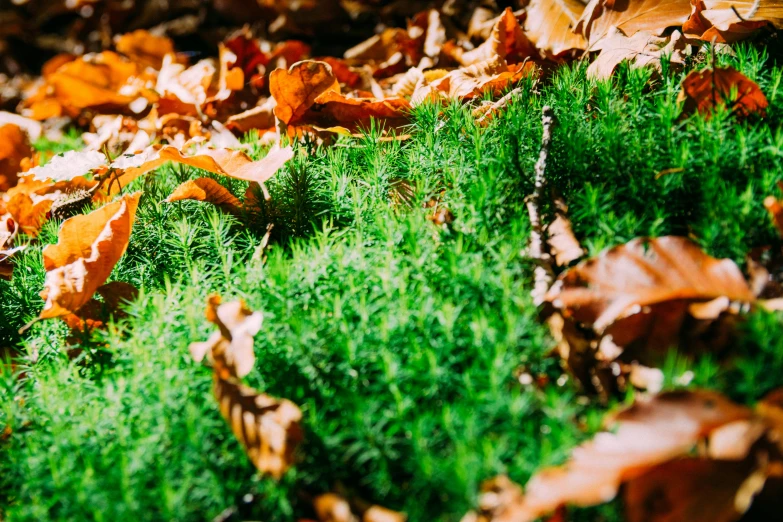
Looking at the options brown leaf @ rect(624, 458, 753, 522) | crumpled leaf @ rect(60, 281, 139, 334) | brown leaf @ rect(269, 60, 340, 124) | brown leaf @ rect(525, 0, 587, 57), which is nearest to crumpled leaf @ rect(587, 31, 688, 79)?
brown leaf @ rect(525, 0, 587, 57)

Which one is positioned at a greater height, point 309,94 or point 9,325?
point 309,94

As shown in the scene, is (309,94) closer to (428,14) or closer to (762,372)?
(428,14)

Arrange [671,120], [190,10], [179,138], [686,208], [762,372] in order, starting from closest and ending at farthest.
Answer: [762,372] → [686,208] → [671,120] → [179,138] → [190,10]

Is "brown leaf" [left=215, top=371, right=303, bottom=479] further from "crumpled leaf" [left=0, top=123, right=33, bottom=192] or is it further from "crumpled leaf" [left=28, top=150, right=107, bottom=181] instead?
"crumpled leaf" [left=0, top=123, right=33, bottom=192]

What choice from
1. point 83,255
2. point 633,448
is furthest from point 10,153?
point 633,448

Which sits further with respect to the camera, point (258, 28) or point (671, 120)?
point (258, 28)

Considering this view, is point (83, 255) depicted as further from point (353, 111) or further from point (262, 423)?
point (353, 111)

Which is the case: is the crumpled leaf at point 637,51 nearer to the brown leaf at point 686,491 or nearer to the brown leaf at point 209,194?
the brown leaf at point 209,194

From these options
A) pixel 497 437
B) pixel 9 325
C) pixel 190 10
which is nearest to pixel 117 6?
pixel 190 10
